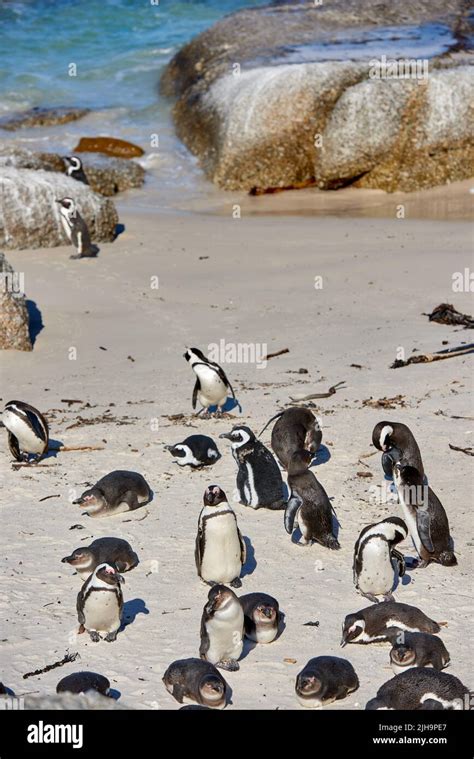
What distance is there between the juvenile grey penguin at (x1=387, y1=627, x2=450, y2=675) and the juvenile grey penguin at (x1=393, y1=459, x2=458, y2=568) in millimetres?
998

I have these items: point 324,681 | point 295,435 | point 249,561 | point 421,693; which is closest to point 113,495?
point 249,561

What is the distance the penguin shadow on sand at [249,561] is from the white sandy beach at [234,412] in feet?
0.08

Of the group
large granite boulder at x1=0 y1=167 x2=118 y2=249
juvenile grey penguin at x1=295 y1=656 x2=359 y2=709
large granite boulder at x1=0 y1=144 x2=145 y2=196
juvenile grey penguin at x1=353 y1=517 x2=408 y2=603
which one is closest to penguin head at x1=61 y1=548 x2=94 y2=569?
juvenile grey penguin at x1=353 y1=517 x2=408 y2=603

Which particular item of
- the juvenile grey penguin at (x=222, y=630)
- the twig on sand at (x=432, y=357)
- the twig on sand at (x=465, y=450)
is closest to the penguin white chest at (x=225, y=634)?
the juvenile grey penguin at (x=222, y=630)

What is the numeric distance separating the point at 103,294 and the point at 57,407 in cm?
351

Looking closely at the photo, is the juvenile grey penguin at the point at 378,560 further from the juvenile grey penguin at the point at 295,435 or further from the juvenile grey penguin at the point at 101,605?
the juvenile grey penguin at the point at 295,435

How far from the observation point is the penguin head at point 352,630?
530 cm

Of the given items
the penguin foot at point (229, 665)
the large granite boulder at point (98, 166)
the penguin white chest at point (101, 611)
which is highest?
the large granite boulder at point (98, 166)

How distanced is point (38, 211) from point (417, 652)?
32.7 feet

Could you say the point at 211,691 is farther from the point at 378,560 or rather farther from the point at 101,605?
the point at 378,560

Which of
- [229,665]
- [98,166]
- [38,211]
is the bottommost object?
[229,665]

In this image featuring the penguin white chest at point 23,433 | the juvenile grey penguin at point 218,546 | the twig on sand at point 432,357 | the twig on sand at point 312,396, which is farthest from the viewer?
the twig on sand at point 432,357

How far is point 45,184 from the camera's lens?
14.0m

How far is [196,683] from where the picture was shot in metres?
4.74
